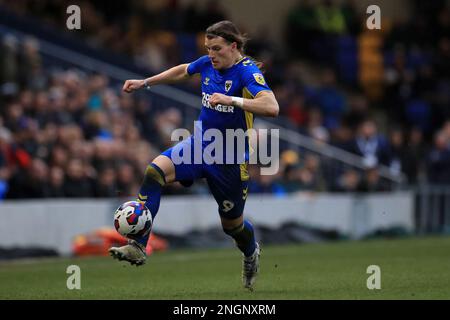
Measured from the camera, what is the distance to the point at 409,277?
38.9 feet

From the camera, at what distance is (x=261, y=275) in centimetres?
1272

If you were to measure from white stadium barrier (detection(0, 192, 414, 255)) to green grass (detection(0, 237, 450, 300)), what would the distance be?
2.81 feet

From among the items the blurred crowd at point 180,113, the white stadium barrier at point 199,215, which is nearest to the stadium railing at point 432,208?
the white stadium barrier at point 199,215

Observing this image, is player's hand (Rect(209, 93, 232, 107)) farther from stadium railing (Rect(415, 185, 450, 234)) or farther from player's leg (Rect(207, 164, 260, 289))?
stadium railing (Rect(415, 185, 450, 234))

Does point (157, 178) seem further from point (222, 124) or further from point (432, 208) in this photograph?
point (432, 208)

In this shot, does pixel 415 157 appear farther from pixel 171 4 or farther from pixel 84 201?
pixel 84 201

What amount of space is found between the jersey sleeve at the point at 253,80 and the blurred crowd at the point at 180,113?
24.6 feet

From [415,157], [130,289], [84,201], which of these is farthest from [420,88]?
[130,289]

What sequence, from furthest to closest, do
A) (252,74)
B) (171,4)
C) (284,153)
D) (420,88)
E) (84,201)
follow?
(420,88) < (171,4) < (284,153) < (84,201) < (252,74)

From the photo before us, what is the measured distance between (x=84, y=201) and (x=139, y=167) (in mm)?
1955

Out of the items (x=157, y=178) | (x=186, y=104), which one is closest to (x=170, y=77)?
(x=157, y=178)

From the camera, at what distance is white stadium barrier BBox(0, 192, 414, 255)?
16.9 metres

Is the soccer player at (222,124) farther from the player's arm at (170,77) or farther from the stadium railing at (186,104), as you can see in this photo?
the stadium railing at (186,104)

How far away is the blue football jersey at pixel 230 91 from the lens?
10.4 meters
